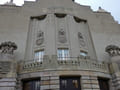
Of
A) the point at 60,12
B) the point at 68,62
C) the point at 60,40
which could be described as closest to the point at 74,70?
the point at 68,62

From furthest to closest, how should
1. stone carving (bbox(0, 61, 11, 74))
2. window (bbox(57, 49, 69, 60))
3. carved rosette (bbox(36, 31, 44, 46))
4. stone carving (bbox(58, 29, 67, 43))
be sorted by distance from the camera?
1. carved rosette (bbox(36, 31, 44, 46))
2. stone carving (bbox(58, 29, 67, 43))
3. window (bbox(57, 49, 69, 60))
4. stone carving (bbox(0, 61, 11, 74))

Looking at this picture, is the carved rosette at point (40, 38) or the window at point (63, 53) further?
the carved rosette at point (40, 38)

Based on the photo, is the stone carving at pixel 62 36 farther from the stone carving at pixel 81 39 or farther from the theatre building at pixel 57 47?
the stone carving at pixel 81 39

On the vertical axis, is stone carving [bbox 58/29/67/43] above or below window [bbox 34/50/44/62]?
above

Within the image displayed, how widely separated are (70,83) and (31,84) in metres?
3.84

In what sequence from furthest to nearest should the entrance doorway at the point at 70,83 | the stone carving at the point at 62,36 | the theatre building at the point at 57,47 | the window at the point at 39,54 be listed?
1. the stone carving at the point at 62,36
2. the window at the point at 39,54
3. the theatre building at the point at 57,47
4. the entrance doorway at the point at 70,83

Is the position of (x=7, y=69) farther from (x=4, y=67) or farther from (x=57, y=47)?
(x=57, y=47)

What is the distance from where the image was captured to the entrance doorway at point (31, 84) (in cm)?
1198

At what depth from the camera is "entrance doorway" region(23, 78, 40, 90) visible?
1198 cm

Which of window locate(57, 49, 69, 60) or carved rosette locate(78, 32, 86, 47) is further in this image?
carved rosette locate(78, 32, 86, 47)

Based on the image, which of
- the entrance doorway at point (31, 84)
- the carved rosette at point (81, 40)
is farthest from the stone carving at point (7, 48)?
the carved rosette at point (81, 40)

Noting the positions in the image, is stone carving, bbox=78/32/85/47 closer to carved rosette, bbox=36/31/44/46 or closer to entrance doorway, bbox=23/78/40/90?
carved rosette, bbox=36/31/44/46

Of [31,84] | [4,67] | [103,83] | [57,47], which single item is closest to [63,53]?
[57,47]

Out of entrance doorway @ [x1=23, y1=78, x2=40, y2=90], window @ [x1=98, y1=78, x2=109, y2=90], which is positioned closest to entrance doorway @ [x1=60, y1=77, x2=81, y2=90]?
entrance doorway @ [x1=23, y1=78, x2=40, y2=90]
